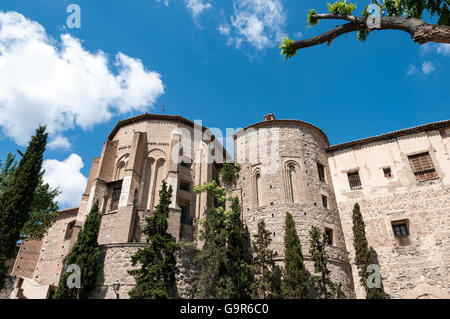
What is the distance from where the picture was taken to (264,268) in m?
17.8

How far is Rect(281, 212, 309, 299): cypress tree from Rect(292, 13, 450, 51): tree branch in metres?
12.1

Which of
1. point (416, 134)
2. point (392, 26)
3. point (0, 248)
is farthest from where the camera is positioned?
point (416, 134)

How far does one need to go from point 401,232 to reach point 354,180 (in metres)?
4.50

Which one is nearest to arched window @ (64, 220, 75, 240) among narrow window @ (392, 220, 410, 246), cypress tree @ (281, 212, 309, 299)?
cypress tree @ (281, 212, 309, 299)

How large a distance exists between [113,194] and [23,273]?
13154 mm

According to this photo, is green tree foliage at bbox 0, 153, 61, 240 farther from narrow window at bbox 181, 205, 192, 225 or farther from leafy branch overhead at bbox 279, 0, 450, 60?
leafy branch overhead at bbox 279, 0, 450, 60

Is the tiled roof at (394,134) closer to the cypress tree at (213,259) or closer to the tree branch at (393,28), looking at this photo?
the cypress tree at (213,259)

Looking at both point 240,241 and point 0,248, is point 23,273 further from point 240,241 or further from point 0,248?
point 240,241

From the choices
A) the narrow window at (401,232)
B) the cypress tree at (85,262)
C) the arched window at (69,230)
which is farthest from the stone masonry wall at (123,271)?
the arched window at (69,230)

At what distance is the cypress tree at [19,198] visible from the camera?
16031 millimetres

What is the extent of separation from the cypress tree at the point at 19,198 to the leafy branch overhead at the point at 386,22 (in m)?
16.2

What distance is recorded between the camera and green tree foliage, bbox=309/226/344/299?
1677 centimetres

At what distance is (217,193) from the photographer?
22500mm
